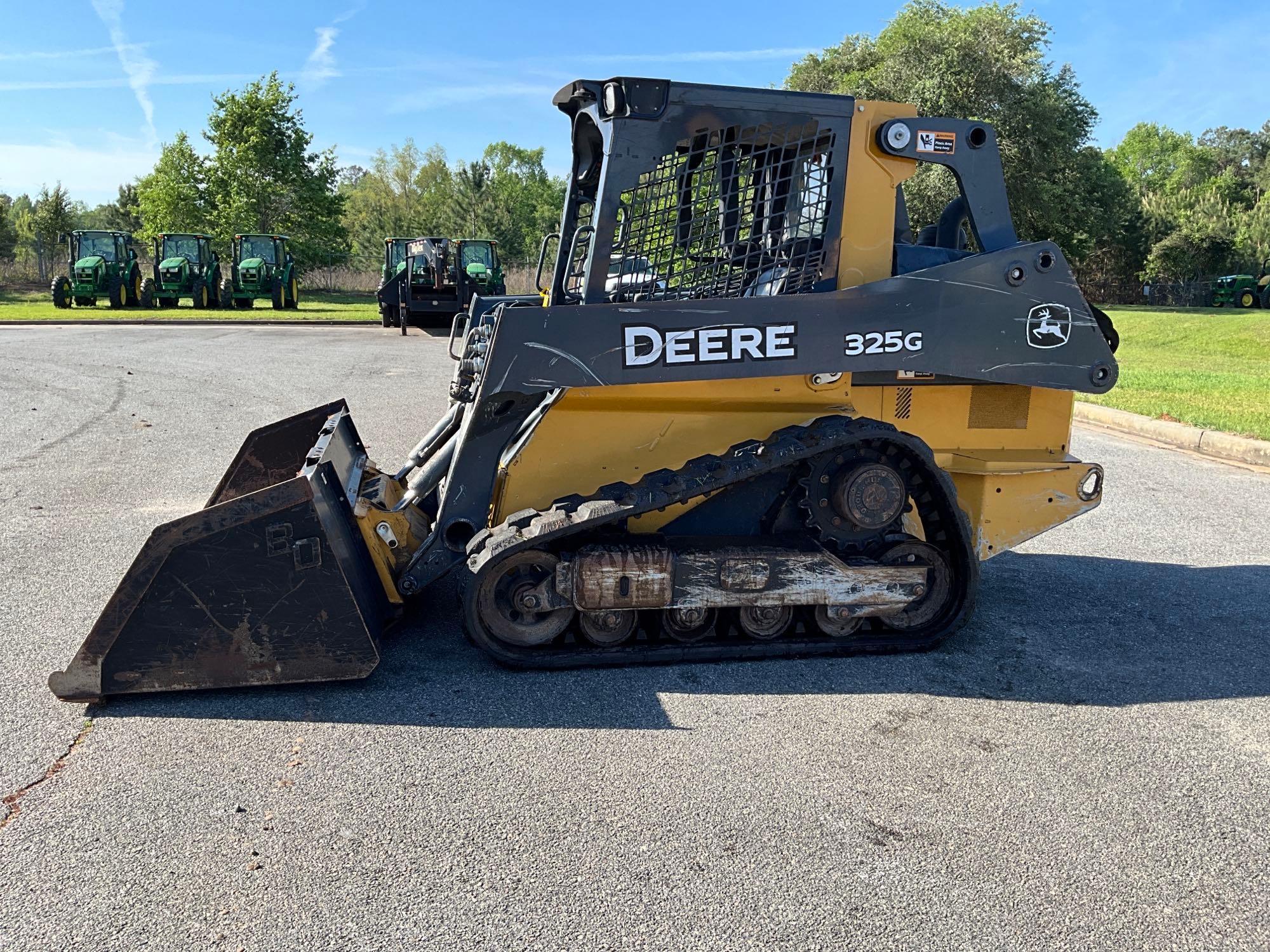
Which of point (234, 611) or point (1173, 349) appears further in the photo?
point (1173, 349)

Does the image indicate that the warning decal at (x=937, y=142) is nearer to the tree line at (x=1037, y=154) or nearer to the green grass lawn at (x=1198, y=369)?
the green grass lawn at (x=1198, y=369)

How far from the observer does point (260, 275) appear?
31688 mm

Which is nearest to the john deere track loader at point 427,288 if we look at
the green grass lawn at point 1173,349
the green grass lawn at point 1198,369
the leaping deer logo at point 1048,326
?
the green grass lawn at point 1173,349

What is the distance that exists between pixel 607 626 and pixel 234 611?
1.49 m

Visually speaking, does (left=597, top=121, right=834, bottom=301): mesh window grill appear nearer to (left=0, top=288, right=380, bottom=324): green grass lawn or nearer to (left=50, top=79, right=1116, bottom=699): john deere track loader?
(left=50, top=79, right=1116, bottom=699): john deere track loader

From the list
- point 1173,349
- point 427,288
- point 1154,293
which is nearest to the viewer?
point 1173,349

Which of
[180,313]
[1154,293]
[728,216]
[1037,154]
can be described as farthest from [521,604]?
[1154,293]

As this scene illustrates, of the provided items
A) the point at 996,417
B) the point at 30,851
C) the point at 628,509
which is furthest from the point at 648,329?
the point at 30,851

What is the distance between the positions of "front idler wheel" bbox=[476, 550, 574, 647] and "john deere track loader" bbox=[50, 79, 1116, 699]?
0.01 meters

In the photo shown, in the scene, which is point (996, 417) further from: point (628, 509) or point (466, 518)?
point (466, 518)

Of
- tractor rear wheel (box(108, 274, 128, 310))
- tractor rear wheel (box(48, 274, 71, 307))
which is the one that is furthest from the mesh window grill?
tractor rear wheel (box(48, 274, 71, 307))

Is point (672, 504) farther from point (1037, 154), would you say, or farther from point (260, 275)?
point (1037, 154)

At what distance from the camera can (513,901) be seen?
2.60 m

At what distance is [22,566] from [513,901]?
164 inches
